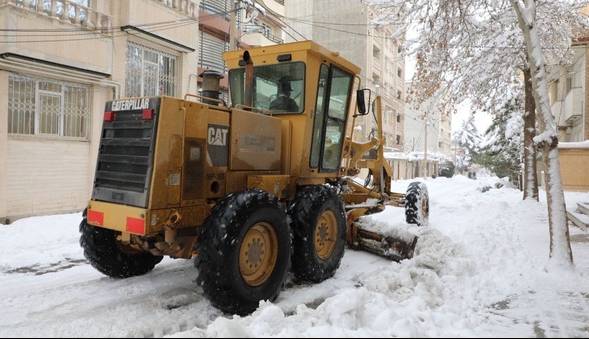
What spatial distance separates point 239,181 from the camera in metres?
5.18

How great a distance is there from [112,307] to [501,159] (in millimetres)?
32090

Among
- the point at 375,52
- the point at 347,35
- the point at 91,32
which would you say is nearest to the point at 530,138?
the point at 91,32

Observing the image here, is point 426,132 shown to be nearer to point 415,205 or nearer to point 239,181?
point 415,205

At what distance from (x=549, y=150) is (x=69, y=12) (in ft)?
36.0

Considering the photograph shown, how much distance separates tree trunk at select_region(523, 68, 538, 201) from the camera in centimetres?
1562

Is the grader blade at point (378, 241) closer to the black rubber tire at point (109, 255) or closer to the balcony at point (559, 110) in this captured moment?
the black rubber tire at point (109, 255)

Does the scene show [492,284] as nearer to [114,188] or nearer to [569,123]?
[114,188]

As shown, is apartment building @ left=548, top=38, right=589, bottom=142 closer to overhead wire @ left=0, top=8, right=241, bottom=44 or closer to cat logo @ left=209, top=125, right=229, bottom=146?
overhead wire @ left=0, top=8, right=241, bottom=44

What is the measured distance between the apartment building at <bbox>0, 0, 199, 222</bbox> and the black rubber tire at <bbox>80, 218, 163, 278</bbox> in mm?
6188

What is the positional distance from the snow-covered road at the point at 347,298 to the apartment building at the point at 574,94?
13059 mm

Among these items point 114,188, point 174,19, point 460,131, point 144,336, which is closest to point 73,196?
point 174,19

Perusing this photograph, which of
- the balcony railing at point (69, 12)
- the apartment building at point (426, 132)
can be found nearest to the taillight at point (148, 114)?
the balcony railing at point (69, 12)

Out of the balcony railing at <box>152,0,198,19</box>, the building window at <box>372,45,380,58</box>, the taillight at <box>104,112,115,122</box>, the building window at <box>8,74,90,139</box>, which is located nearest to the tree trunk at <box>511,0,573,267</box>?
the taillight at <box>104,112,115,122</box>

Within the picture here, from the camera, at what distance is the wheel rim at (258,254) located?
4.61m
